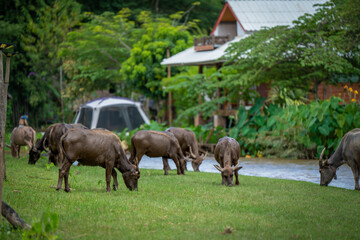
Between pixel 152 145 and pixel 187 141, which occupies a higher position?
pixel 152 145

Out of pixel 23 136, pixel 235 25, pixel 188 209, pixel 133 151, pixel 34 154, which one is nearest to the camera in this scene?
pixel 188 209

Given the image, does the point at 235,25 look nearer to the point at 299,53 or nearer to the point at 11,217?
the point at 299,53

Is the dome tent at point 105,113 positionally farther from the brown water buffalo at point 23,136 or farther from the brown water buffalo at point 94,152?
the brown water buffalo at point 94,152

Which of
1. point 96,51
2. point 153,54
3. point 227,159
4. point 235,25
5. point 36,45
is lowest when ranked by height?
point 227,159

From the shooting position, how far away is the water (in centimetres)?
1540

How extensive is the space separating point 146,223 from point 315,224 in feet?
7.84

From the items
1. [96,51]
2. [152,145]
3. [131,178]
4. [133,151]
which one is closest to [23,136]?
[133,151]

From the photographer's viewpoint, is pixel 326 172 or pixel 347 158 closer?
pixel 347 158

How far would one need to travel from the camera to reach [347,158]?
12367 millimetres

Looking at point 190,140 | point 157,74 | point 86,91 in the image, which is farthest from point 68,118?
point 190,140

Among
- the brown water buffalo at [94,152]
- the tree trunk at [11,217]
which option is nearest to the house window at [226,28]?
the brown water buffalo at [94,152]

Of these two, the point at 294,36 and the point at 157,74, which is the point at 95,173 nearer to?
the point at 294,36

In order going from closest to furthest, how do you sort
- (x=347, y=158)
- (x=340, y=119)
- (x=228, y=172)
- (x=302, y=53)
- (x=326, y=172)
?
(x=228, y=172) < (x=347, y=158) < (x=326, y=172) < (x=340, y=119) < (x=302, y=53)

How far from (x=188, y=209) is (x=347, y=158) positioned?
5119 mm
